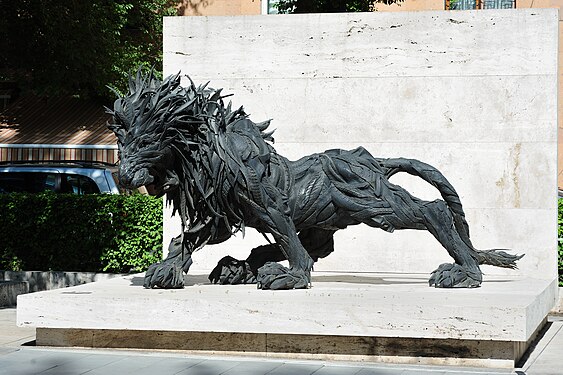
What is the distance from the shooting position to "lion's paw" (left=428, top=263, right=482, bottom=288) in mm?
8977

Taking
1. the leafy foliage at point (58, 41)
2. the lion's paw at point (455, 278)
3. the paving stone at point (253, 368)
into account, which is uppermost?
the leafy foliage at point (58, 41)

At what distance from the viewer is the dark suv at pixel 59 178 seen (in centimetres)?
1822

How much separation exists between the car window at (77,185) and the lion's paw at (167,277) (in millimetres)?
9478

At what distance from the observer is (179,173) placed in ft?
28.6

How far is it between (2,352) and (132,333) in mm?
1049

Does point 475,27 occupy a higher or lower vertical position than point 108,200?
higher

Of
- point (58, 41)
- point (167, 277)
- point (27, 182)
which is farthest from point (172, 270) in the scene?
point (27, 182)

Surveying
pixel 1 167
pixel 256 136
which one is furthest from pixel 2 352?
pixel 1 167

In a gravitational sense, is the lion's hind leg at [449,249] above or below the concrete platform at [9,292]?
above

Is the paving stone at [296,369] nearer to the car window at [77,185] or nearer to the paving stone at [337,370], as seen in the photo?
the paving stone at [337,370]

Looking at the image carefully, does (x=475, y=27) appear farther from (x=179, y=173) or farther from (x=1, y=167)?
(x=1, y=167)

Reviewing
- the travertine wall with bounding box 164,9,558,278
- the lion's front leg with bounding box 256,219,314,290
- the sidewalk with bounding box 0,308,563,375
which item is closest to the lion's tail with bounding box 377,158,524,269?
the lion's front leg with bounding box 256,219,314,290

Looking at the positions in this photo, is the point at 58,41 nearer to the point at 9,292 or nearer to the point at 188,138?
the point at 9,292

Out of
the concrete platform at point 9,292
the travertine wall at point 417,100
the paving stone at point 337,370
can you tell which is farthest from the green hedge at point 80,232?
the paving stone at point 337,370
